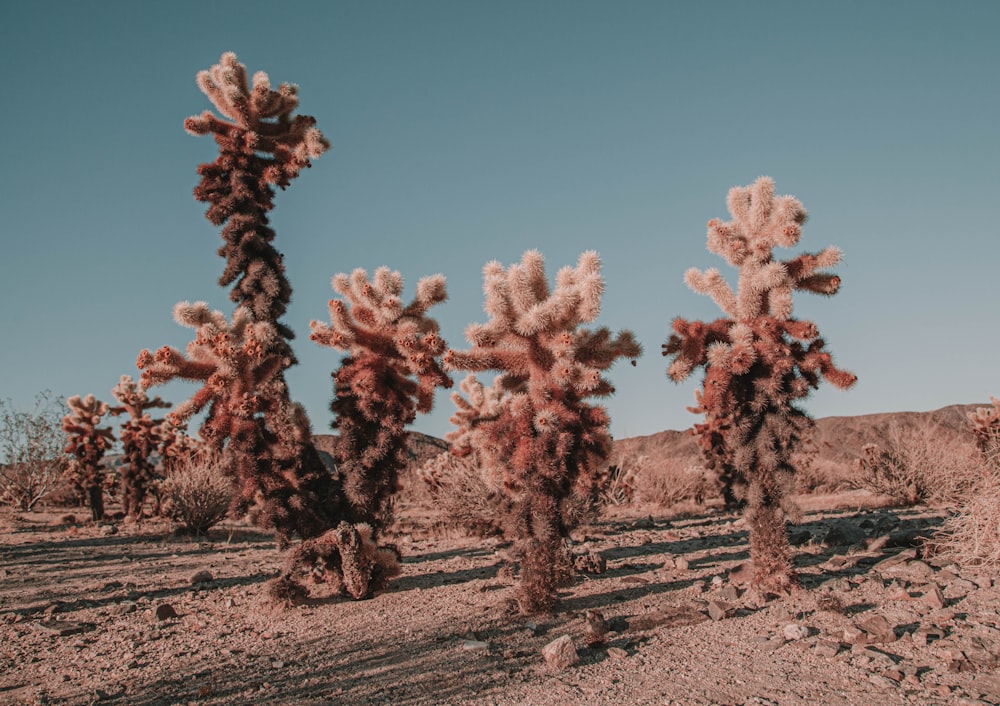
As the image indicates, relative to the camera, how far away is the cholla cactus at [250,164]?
8.48 meters

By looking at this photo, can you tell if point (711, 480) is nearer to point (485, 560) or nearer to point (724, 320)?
point (485, 560)

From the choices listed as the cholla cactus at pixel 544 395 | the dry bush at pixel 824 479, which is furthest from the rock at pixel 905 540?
the dry bush at pixel 824 479

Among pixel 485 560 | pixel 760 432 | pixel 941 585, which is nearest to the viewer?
pixel 941 585

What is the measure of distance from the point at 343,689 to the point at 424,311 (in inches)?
153

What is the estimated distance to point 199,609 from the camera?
269 inches

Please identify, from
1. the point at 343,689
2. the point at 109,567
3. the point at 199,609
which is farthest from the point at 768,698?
the point at 109,567

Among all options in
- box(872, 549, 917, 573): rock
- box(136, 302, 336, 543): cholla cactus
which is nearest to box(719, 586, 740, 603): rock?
box(872, 549, 917, 573): rock

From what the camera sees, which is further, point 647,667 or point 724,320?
point 724,320

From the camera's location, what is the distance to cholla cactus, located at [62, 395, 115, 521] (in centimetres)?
1526

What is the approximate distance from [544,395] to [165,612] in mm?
4059

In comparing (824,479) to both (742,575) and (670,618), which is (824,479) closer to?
(742,575)

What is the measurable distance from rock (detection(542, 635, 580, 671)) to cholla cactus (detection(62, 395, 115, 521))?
1346cm

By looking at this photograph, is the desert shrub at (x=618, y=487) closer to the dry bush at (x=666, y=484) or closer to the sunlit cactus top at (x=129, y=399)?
the dry bush at (x=666, y=484)

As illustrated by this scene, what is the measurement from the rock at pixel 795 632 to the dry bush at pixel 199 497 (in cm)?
983
